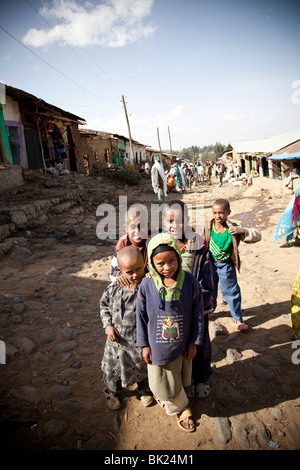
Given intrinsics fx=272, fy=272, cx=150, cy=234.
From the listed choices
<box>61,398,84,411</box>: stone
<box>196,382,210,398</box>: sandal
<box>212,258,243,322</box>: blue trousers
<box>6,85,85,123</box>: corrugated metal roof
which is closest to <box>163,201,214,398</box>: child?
<box>196,382,210,398</box>: sandal

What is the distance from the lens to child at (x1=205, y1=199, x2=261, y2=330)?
8.96ft

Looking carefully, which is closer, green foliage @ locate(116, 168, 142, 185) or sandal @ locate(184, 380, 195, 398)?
sandal @ locate(184, 380, 195, 398)

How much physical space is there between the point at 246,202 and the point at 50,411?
11.7 meters

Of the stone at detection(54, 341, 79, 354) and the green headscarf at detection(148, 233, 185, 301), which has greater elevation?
the green headscarf at detection(148, 233, 185, 301)

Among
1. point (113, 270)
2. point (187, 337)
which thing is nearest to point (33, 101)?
point (113, 270)

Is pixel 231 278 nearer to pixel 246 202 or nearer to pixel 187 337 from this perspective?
pixel 187 337

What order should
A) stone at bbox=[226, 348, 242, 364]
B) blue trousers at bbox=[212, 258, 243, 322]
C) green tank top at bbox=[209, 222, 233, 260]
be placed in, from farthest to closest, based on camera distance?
blue trousers at bbox=[212, 258, 243, 322] → green tank top at bbox=[209, 222, 233, 260] → stone at bbox=[226, 348, 242, 364]

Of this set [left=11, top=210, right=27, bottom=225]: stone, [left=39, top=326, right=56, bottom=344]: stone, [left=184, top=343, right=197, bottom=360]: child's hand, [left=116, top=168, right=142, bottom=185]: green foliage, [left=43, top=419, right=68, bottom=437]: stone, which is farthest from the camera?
[left=116, top=168, right=142, bottom=185]: green foliage

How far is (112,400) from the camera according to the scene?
2.15 meters

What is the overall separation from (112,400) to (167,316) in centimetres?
96

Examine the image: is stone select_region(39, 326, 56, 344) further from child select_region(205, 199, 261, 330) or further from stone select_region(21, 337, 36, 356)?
child select_region(205, 199, 261, 330)

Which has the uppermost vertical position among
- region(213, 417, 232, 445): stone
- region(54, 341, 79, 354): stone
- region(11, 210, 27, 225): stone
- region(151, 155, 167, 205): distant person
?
region(151, 155, 167, 205): distant person

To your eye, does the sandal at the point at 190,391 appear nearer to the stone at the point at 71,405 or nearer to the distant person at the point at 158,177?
the stone at the point at 71,405

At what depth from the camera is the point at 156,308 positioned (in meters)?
1.76
